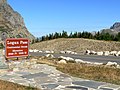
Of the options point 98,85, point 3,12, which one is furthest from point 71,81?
point 3,12

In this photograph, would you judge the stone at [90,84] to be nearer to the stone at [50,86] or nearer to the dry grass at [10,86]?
the stone at [50,86]

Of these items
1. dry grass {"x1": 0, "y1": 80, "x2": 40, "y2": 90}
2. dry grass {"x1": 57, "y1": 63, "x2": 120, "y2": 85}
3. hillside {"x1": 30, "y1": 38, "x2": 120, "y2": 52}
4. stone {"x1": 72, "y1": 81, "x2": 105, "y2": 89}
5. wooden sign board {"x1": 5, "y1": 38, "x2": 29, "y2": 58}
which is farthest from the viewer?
hillside {"x1": 30, "y1": 38, "x2": 120, "y2": 52}

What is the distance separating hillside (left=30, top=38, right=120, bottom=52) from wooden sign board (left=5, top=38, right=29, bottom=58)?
21.0 meters

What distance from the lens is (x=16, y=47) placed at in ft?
52.1

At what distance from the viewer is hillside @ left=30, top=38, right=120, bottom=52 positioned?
37706 millimetres

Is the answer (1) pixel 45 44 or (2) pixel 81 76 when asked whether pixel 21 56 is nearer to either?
(2) pixel 81 76

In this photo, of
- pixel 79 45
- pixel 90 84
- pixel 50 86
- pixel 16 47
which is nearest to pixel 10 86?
pixel 50 86

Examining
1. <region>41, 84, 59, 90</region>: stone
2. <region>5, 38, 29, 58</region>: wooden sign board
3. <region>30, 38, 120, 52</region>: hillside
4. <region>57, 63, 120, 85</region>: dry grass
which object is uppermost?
<region>30, 38, 120, 52</region>: hillside

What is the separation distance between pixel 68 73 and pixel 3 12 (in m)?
177

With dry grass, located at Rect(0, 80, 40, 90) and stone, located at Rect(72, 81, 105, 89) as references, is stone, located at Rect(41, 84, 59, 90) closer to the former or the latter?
dry grass, located at Rect(0, 80, 40, 90)

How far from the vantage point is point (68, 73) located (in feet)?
44.8

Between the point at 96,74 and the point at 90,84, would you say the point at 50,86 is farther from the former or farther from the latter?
the point at 96,74

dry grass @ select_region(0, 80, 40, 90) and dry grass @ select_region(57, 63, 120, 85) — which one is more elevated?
dry grass @ select_region(57, 63, 120, 85)

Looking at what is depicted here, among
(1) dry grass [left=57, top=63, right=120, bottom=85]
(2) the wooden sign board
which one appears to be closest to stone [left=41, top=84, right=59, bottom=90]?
(1) dry grass [left=57, top=63, right=120, bottom=85]
